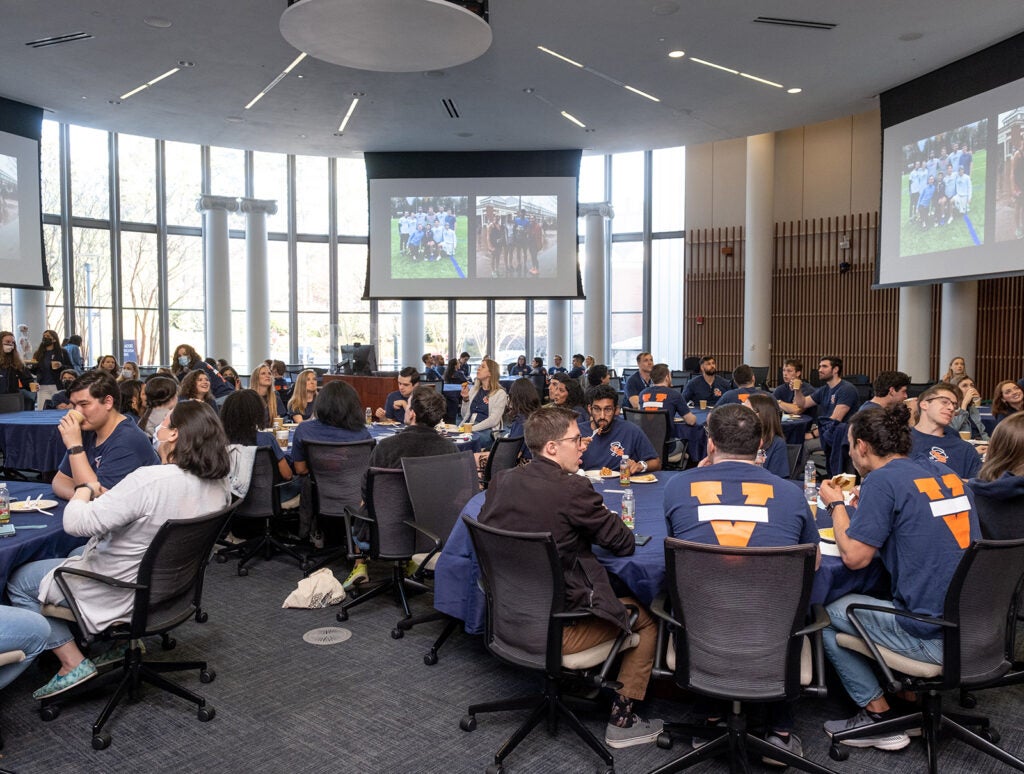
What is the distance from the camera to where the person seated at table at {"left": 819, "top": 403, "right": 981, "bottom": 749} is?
2.67 m

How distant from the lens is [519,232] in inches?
569

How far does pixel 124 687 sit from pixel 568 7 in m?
7.51

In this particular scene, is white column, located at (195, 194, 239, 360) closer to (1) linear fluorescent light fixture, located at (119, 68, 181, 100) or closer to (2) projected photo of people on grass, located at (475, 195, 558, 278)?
(1) linear fluorescent light fixture, located at (119, 68, 181, 100)

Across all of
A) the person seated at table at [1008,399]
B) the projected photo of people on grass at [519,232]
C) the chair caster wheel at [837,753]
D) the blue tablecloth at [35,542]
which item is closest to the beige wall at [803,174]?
the projected photo of people on grass at [519,232]

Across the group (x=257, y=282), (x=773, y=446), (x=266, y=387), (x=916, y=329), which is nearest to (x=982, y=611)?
(x=773, y=446)

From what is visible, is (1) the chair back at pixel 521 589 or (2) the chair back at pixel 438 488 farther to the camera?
(2) the chair back at pixel 438 488

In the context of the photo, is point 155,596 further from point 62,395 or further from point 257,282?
point 257,282

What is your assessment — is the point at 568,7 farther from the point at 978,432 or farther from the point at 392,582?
the point at 392,582

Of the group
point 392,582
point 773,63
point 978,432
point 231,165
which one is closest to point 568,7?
point 773,63

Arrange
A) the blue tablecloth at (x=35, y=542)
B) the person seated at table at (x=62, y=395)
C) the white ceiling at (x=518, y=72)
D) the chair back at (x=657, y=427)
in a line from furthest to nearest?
the white ceiling at (x=518, y=72)
the person seated at table at (x=62, y=395)
the chair back at (x=657, y=427)
the blue tablecloth at (x=35, y=542)

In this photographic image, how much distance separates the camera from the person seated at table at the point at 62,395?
7967 mm

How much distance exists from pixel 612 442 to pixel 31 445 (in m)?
5.24

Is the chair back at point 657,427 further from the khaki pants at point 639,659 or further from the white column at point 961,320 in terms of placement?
the white column at point 961,320

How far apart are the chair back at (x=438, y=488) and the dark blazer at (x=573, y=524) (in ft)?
4.23
